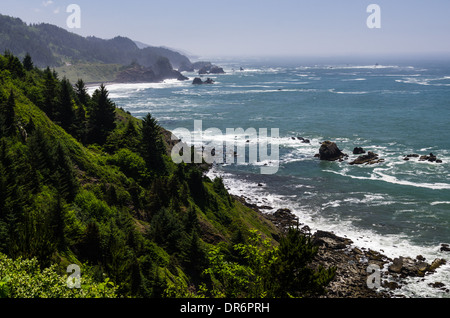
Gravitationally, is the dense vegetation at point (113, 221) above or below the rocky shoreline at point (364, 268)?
above

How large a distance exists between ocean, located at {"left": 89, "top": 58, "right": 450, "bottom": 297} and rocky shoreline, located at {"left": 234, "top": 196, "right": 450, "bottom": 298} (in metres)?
0.94

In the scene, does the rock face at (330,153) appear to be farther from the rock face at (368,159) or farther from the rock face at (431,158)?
the rock face at (431,158)

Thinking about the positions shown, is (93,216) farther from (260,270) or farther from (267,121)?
(267,121)

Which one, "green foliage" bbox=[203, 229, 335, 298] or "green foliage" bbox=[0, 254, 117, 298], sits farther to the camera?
"green foliage" bbox=[203, 229, 335, 298]

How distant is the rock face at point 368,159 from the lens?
250ft

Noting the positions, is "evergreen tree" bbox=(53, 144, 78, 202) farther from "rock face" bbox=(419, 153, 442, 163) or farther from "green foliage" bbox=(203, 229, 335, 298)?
"rock face" bbox=(419, 153, 442, 163)

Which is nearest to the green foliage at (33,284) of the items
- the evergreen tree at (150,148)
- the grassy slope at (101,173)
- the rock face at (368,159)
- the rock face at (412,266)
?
the grassy slope at (101,173)

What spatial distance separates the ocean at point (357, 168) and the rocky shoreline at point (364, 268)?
37.2 inches

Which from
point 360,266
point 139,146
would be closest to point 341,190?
point 360,266

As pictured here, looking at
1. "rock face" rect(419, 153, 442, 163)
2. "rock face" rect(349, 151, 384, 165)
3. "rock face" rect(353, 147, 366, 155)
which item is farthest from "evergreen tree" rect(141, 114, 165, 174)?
"rock face" rect(419, 153, 442, 163)

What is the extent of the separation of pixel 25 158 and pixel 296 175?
174 ft

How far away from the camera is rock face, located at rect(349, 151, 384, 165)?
7625 centimetres

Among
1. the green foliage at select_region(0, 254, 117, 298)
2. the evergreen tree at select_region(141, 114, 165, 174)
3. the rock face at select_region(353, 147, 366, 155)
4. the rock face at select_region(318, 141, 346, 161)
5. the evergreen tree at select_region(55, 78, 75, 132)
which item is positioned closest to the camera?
the green foliage at select_region(0, 254, 117, 298)

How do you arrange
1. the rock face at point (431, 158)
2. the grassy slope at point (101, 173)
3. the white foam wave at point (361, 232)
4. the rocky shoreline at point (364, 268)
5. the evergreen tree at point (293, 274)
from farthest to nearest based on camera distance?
1. the rock face at point (431, 158)
2. the white foam wave at point (361, 232)
3. the rocky shoreline at point (364, 268)
4. the grassy slope at point (101, 173)
5. the evergreen tree at point (293, 274)
